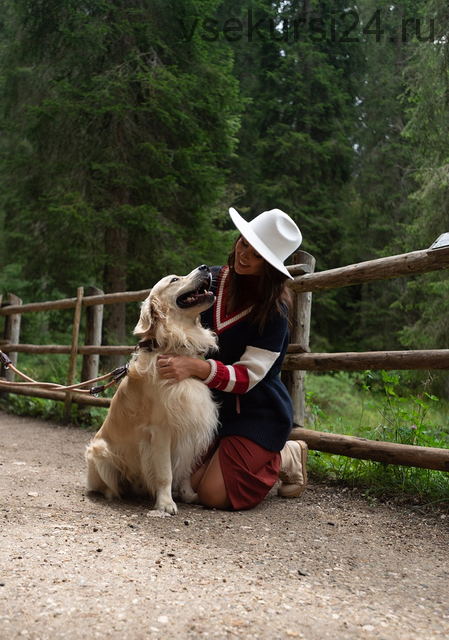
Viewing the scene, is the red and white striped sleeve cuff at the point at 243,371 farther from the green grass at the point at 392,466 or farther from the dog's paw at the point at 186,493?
the green grass at the point at 392,466

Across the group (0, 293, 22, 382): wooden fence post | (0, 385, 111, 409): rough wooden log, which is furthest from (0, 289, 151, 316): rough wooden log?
(0, 385, 111, 409): rough wooden log

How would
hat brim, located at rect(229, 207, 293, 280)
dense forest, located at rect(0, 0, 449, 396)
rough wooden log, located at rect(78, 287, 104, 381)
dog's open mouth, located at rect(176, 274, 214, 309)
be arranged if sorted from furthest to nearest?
dense forest, located at rect(0, 0, 449, 396) → rough wooden log, located at rect(78, 287, 104, 381) → dog's open mouth, located at rect(176, 274, 214, 309) → hat brim, located at rect(229, 207, 293, 280)

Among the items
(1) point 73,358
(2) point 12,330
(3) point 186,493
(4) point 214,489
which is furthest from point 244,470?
(2) point 12,330

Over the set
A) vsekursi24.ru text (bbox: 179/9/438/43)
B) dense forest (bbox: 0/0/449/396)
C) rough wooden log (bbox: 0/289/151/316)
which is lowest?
rough wooden log (bbox: 0/289/151/316)

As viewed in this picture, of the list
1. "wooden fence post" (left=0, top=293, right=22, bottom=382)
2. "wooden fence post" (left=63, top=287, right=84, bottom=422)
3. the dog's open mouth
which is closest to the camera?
the dog's open mouth

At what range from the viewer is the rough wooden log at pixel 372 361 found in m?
3.42

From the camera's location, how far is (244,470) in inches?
127

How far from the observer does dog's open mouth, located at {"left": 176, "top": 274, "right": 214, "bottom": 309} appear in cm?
312

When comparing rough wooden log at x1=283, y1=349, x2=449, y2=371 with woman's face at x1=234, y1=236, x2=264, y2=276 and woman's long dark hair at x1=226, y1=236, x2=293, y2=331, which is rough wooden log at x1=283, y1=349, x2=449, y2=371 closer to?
woman's long dark hair at x1=226, y1=236, x2=293, y2=331

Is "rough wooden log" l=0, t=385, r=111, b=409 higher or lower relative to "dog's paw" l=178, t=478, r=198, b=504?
lower

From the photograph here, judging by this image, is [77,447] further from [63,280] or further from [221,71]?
[221,71]

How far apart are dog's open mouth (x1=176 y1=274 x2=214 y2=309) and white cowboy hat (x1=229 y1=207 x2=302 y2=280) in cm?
34

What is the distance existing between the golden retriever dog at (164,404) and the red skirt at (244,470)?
0.14 meters

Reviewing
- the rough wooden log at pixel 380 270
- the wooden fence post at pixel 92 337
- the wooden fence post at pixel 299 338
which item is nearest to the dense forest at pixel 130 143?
the wooden fence post at pixel 92 337
